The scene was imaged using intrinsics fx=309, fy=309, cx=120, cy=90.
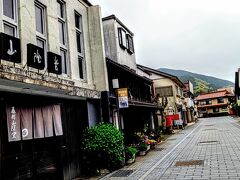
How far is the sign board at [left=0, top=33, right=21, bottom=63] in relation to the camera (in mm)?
8391

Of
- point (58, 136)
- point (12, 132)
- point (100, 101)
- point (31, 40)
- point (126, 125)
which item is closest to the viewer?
point (12, 132)

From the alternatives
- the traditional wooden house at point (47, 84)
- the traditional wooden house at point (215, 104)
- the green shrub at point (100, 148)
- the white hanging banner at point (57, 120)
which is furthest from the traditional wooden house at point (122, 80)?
the traditional wooden house at point (215, 104)

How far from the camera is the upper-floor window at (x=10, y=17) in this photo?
978 centimetres

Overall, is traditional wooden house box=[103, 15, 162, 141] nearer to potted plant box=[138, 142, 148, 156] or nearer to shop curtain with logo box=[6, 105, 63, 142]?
potted plant box=[138, 142, 148, 156]

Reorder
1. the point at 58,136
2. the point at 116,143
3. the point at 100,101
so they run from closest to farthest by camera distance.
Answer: the point at 58,136 → the point at 116,143 → the point at 100,101

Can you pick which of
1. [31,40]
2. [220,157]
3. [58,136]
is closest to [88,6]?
[31,40]

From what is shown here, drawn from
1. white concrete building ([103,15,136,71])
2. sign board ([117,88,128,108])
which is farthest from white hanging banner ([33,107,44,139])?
white concrete building ([103,15,136,71])

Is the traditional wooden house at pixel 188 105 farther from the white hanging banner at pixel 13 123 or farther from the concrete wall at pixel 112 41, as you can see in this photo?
the white hanging banner at pixel 13 123

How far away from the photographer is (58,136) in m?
12.3

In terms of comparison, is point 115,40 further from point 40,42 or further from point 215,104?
point 215,104

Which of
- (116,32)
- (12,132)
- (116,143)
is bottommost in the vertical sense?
(116,143)

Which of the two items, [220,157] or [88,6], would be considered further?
[88,6]

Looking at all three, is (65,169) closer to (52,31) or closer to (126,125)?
(52,31)

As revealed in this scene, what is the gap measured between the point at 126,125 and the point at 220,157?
338 inches
